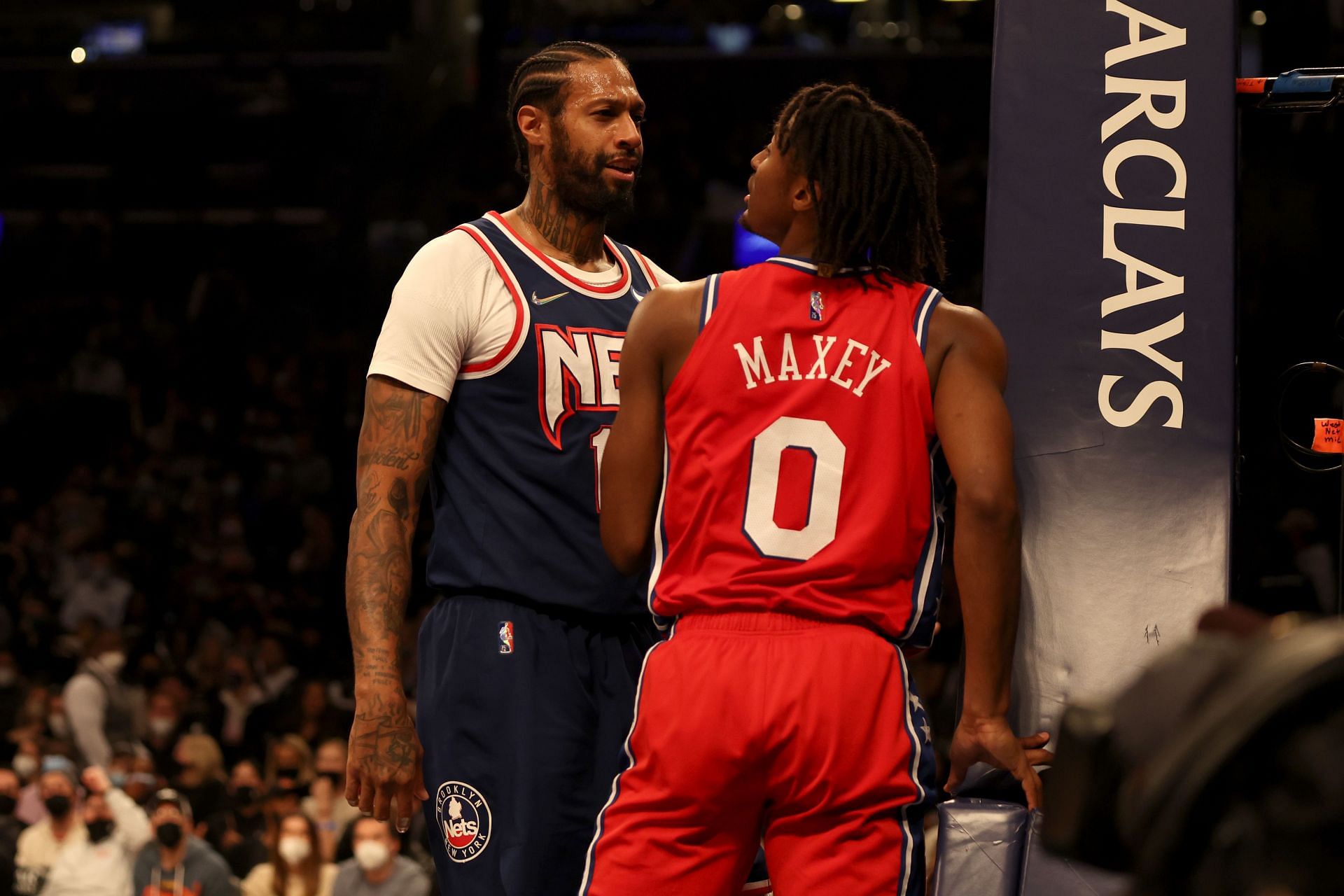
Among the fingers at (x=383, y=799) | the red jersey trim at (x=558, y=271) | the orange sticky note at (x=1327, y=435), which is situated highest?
the red jersey trim at (x=558, y=271)

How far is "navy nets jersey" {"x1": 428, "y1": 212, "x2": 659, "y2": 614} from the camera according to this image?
311cm

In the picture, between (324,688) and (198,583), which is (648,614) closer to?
(324,688)

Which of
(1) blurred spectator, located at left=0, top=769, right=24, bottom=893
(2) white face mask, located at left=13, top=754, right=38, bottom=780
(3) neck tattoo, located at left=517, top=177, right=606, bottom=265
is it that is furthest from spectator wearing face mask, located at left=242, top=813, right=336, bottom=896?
(3) neck tattoo, located at left=517, top=177, right=606, bottom=265

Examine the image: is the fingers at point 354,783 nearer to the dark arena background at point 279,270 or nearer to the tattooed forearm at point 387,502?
the tattooed forearm at point 387,502

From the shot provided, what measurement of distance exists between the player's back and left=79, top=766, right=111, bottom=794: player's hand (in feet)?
25.4

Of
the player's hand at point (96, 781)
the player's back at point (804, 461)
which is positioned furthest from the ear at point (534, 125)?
the player's hand at point (96, 781)

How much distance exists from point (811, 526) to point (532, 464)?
0.77 meters

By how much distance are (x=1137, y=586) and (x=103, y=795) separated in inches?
302

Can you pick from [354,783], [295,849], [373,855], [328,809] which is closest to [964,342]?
[354,783]

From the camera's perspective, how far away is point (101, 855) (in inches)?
359

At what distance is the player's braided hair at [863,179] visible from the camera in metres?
2.69

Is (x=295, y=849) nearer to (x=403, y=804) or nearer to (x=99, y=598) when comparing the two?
(x=99, y=598)

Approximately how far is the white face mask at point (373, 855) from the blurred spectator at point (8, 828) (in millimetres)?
2516

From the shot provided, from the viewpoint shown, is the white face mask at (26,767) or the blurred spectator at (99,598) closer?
the white face mask at (26,767)
